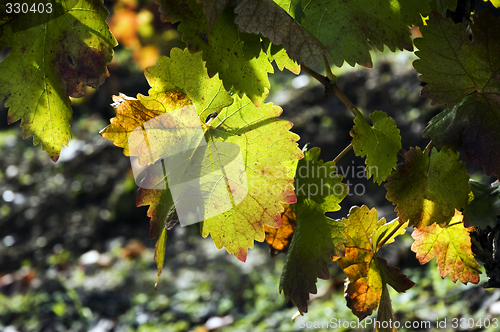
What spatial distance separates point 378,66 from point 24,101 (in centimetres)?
343

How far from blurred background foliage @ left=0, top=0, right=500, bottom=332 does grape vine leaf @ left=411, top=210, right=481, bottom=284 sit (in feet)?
3.76

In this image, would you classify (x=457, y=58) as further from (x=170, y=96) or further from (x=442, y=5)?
(x=170, y=96)

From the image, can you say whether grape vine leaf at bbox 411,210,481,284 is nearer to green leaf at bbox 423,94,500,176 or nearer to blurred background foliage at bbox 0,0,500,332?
green leaf at bbox 423,94,500,176

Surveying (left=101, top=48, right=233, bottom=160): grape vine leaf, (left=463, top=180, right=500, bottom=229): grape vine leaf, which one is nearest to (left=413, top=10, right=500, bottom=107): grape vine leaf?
(left=463, top=180, right=500, bottom=229): grape vine leaf

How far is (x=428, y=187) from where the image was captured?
1.98ft

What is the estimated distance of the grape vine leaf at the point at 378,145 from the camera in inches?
23.2

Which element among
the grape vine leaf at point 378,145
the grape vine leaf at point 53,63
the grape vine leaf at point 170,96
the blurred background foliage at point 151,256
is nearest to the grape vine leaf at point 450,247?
the grape vine leaf at point 378,145

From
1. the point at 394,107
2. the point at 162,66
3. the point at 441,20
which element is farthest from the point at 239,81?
the point at 394,107

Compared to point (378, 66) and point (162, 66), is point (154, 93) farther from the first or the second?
point (378, 66)

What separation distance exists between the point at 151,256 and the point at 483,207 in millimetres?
2856

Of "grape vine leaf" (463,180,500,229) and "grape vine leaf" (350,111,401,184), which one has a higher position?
"grape vine leaf" (350,111,401,184)

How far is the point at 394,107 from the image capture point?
321 centimetres

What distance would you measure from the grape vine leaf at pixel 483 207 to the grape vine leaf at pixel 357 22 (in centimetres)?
27

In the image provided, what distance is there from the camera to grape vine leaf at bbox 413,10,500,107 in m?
0.54
